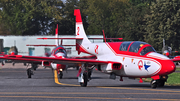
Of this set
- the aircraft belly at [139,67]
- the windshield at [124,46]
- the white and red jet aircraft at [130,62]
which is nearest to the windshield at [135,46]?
the white and red jet aircraft at [130,62]

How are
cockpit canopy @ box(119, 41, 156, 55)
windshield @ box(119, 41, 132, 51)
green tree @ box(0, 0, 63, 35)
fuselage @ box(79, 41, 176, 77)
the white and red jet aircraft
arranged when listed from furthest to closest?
green tree @ box(0, 0, 63, 35) → windshield @ box(119, 41, 132, 51) → cockpit canopy @ box(119, 41, 156, 55) → the white and red jet aircraft → fuselage @ box(79, 41, 176, 77)

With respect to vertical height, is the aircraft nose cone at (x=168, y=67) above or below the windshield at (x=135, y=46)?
below

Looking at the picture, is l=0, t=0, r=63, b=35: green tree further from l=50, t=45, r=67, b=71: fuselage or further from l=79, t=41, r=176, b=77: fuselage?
l=79, t=41, r=176, b=77: fuselage

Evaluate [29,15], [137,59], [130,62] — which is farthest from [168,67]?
[29,15]

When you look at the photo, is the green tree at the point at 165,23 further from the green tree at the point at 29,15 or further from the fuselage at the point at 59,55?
the fuselage at the point at 59,55

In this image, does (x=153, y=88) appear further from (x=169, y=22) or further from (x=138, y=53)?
(x=169, y=22)

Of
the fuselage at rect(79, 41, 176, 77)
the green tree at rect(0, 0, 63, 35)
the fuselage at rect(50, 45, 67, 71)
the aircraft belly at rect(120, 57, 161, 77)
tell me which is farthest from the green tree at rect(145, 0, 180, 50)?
the aircraft belly at rect(120, 57, 161, 77)

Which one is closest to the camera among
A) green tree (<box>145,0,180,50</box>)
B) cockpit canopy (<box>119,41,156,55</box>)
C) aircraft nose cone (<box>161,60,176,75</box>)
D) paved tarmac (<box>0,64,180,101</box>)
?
paved tarmac (<box>0,64,180,101</box>)

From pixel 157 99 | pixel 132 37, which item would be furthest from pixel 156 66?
pixel 132 37

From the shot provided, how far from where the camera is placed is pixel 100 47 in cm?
2044

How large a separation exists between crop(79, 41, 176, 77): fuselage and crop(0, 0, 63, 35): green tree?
7184 centimetres

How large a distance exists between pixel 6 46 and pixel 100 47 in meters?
50.8

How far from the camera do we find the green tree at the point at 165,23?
67938mm

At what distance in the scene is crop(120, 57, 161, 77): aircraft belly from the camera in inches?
635
